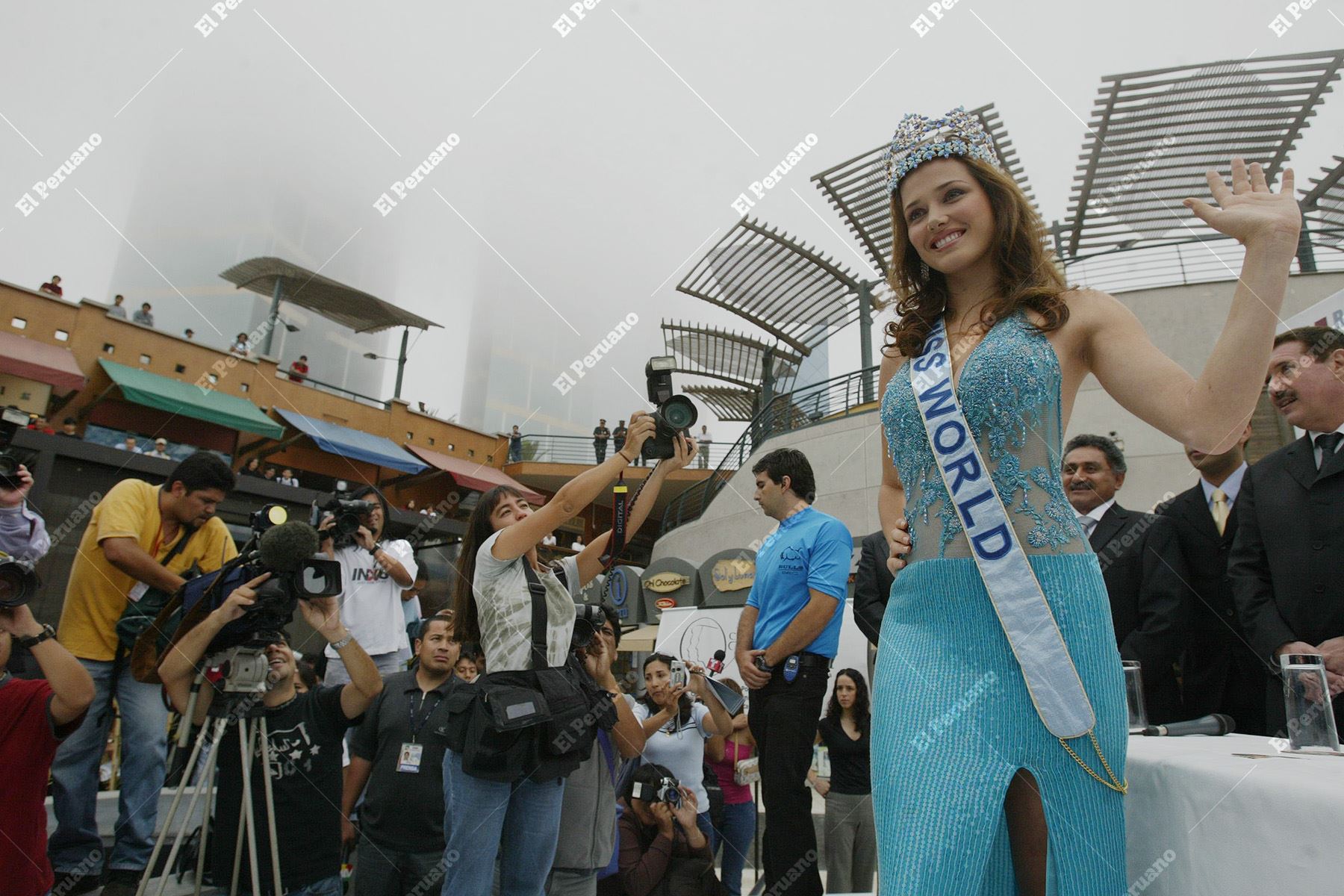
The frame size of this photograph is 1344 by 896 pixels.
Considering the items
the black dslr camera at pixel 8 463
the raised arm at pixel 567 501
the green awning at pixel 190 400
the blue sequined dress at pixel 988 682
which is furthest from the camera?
the green awning at pixel 190 400

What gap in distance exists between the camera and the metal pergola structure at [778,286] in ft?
54.1

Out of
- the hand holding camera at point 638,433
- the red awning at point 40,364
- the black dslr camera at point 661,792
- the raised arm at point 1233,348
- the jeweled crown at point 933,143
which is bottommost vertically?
the black dslr camera at point 661,792

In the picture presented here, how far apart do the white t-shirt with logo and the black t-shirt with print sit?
961mm

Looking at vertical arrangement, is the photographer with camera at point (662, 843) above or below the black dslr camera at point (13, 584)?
below

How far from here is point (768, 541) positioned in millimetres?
3146

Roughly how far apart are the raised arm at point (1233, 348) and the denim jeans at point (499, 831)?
6.58ft

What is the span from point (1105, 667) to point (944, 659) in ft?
0.72

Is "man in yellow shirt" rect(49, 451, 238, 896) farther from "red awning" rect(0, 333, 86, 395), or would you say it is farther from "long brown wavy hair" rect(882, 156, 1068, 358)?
"red awning" rect(0, 333, 86, 395)

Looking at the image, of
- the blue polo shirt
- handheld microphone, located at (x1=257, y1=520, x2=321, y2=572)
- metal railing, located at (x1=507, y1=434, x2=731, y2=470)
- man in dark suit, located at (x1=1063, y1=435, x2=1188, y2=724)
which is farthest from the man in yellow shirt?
metal railing, located at (x1=507, y1=434, x2=731, y2=470)

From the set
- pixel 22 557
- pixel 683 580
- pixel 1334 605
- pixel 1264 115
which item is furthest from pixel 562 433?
pixel 1334 605

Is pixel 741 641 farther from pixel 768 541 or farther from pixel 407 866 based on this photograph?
pixel 407 866

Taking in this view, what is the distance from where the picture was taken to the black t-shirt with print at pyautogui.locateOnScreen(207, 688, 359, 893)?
2984 millimetres

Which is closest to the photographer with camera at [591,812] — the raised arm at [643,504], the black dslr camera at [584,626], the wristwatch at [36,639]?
the black dslr camera at [584,626]

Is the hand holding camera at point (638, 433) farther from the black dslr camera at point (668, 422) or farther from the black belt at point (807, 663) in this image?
the black belt at point (807, 663)
